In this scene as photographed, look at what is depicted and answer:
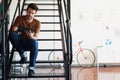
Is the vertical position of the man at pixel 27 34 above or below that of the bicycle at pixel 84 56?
above

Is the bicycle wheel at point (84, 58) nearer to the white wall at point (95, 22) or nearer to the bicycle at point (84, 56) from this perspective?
the bicycle at point (84, 56)

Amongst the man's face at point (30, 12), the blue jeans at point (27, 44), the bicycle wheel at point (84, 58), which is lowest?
the bicycle wheel at point (84, 58)

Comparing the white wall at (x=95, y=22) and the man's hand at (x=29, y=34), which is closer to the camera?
the man's hand at (x=29, y=34)

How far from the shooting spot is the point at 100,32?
7816mm

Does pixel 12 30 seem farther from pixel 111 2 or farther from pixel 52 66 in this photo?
pixel 111 2

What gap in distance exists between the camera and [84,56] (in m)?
7.85

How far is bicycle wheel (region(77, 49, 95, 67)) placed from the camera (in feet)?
25.7

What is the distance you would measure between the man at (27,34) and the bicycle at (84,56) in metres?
4.35

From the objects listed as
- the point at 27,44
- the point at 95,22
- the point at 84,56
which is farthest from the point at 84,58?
the point at 27,44

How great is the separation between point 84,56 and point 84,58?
6 cm

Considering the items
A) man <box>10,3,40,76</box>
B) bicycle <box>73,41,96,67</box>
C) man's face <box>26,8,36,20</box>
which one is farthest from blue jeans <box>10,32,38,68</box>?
bicycle <box>73,41,96,67</box>

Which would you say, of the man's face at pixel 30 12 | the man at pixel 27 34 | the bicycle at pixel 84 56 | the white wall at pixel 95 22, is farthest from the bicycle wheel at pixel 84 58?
the man's face at pixel 30 12

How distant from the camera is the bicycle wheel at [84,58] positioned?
7.82 metres

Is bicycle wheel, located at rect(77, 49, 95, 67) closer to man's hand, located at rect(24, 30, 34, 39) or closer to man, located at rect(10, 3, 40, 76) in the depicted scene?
man, located at rect(10, 3, 40, 76)
